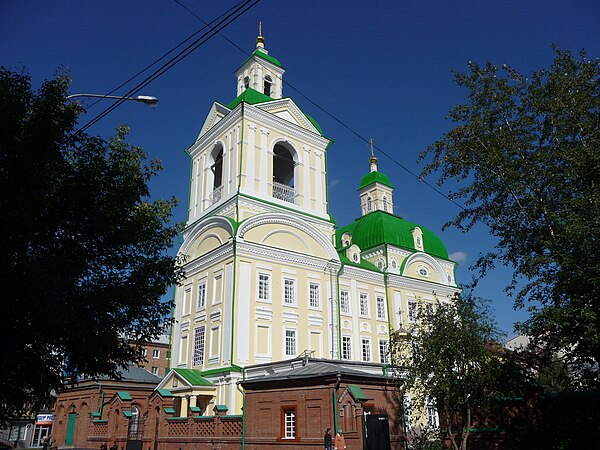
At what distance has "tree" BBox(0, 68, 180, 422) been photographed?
372 inches

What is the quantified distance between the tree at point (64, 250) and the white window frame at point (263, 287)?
14.9 m

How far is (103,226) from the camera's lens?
10875 millimetres

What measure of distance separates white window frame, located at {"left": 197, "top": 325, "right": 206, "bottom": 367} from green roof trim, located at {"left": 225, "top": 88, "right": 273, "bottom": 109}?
14.4m

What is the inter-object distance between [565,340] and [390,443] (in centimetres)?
640

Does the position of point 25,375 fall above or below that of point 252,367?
below

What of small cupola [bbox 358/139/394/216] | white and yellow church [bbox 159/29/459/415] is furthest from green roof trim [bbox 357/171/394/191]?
white and yellow church [bbox 159/29/459/415]

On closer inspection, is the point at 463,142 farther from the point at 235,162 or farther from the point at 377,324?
the point at 377,324

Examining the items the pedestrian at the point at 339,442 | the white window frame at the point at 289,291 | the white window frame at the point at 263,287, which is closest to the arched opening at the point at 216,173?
the white window frame at the point at 263,287

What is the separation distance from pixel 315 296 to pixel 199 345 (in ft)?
24.4

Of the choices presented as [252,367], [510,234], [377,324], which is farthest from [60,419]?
[510,234]

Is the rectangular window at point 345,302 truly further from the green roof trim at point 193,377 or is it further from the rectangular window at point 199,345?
the green roof trim at point 193,377

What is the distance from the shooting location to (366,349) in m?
33.0

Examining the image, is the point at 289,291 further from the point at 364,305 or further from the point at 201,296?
the point at 364,305

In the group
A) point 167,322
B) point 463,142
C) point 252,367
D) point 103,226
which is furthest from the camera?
point 252,367
